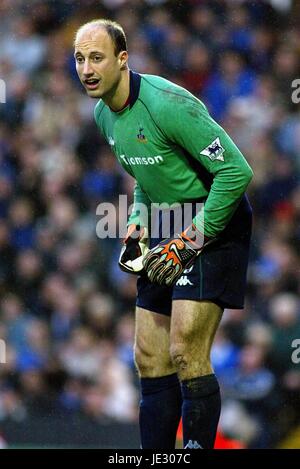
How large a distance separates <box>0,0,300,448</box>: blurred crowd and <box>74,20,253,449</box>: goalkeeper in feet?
9.37

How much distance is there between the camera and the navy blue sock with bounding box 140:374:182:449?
4.71 metres

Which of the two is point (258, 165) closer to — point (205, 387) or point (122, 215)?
point (122, 215)

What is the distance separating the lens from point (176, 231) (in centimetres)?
A: 477

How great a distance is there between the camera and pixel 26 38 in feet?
34.0

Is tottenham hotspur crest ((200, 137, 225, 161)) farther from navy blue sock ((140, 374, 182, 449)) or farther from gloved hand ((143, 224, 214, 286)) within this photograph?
navy blue sock ((140, 374, 182, 449))

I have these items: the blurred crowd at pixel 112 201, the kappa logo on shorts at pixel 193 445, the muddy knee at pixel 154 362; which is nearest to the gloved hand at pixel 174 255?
the muddy knee at pixel 154 362

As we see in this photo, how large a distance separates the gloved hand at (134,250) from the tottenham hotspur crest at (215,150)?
69 centimetres

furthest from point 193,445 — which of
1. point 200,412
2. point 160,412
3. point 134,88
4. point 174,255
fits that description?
point 134,88

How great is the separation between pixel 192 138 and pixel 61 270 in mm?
4989

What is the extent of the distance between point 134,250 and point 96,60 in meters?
0.91

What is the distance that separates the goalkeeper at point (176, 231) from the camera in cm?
439

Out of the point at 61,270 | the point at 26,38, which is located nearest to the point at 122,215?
the point at 61,270

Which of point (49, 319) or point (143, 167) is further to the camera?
point (49, 319)

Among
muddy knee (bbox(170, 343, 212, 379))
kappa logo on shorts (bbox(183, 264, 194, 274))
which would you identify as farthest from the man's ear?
muddy knee (bbox(170, 343, 212, 379))
